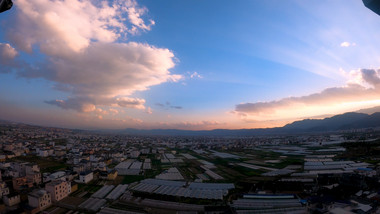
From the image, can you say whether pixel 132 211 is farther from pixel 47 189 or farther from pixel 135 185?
pixel 47 189

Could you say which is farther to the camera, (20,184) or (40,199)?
(20,184)

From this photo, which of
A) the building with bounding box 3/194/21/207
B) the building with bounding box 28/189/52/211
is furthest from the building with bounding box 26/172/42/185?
the building with bounding box 28/189/52/211

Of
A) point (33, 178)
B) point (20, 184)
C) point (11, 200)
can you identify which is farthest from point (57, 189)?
point (33, 178)

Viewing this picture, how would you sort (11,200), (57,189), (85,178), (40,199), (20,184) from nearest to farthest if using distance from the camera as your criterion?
(40,199) < (11,200) < (57,189) < (20,184) < (85,178)

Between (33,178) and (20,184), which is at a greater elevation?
(33,178)

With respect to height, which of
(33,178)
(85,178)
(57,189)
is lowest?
(85,178)

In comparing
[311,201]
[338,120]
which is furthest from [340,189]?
[338,120]

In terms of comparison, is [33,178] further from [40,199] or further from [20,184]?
[40,199]
